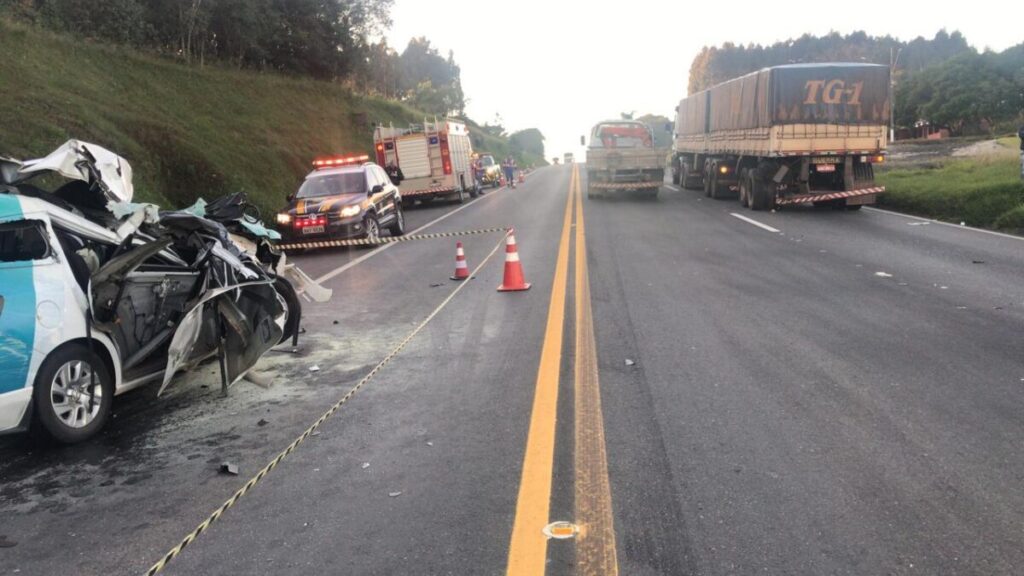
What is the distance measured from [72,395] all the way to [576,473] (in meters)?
3.34

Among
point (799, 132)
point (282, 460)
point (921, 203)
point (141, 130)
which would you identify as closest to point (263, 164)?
point (141, 130)

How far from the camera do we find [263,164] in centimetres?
2686

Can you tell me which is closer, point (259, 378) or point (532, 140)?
point (259, 378)

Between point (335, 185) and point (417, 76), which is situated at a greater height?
point (417, 76)

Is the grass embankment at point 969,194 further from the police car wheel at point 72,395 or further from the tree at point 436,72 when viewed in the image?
the tree at point 436,72

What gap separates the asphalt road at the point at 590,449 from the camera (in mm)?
3676

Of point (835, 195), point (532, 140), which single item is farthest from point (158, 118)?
point (532, 140)

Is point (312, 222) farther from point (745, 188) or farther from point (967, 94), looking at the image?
point (967, 94)

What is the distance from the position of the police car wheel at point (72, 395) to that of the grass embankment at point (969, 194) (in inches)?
582

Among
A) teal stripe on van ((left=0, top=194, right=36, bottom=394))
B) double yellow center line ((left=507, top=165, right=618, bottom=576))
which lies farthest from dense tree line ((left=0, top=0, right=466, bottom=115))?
double yellow center line ((left=507, top=165, right=618, bottom=576))

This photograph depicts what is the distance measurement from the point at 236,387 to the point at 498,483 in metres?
3.07

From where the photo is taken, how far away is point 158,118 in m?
23.8

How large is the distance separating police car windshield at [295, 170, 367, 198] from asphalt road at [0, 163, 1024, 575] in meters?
8.00

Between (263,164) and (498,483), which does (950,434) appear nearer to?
(498,483)
